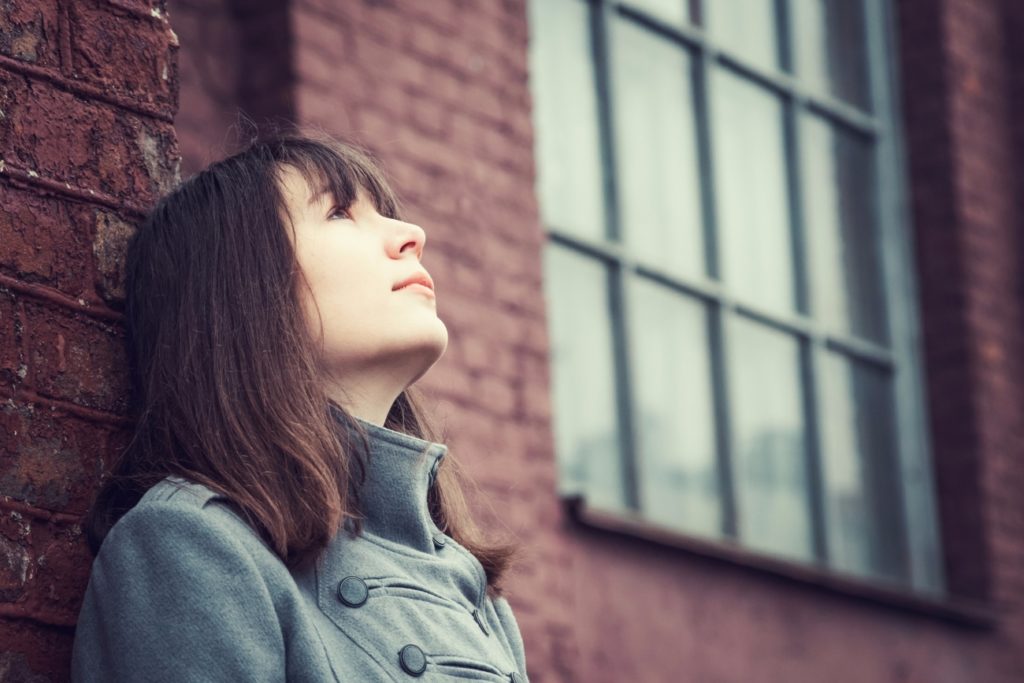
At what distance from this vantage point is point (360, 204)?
2514 millimetres

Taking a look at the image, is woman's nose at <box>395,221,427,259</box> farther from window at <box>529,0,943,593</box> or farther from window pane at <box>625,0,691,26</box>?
window pane at <box>625,0,691,26</box>

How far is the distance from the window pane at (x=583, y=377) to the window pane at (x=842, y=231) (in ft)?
4.66

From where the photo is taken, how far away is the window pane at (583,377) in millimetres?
6066

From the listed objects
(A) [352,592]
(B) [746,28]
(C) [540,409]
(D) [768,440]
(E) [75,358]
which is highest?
(B) [746,28]

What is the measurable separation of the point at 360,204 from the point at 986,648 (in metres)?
5.49

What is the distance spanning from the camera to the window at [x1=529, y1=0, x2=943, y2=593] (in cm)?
627

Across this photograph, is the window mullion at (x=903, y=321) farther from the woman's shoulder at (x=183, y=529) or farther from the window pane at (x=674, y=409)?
the woman's shoulder at (x=183, y=529)

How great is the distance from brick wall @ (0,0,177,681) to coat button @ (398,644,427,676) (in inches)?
16.0

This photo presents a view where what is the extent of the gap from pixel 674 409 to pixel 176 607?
463 centimetres

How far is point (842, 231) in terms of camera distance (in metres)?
7.73

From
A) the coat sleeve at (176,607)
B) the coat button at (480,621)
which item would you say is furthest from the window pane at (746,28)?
the coat sleeve at (176,607)

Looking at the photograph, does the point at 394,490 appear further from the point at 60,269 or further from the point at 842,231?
the point at 842,231

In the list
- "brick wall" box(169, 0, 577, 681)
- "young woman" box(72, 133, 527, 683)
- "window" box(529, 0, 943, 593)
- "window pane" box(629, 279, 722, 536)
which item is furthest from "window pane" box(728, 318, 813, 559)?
"young woman" box(72, 133, 527, 683)

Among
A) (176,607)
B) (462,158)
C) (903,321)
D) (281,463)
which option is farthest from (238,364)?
(903,321)
